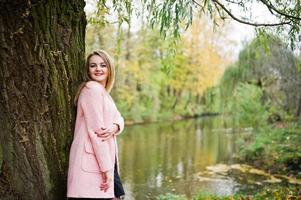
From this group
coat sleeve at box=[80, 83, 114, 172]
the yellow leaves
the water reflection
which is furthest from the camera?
the yellow leaves

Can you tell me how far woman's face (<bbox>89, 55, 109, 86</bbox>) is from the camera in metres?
3.30

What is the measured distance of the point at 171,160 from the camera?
43.2 ft

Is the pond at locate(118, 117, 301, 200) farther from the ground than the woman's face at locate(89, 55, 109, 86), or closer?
closer

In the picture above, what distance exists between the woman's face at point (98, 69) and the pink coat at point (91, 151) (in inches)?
4.7

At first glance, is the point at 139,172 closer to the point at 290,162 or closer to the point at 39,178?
the point at 290,162

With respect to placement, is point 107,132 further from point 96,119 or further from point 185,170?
point 185,170

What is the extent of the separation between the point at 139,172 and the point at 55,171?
7.82m

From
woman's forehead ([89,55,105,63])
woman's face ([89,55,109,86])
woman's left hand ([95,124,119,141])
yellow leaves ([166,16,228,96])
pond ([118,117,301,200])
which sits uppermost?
yellow leaves ([166,16,228,96])

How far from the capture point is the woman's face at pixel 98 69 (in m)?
3.30

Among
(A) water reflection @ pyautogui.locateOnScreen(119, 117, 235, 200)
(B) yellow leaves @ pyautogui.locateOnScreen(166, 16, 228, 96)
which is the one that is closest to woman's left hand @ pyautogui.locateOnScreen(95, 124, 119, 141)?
(A) water reflection @ pyautogui.locateOnScreen(119, 117, 235, 200)

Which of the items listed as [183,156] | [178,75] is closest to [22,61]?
[183,156]

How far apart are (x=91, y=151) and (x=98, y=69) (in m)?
0.62

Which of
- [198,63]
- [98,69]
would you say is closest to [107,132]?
[98,69]

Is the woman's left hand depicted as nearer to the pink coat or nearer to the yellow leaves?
the pink coat
